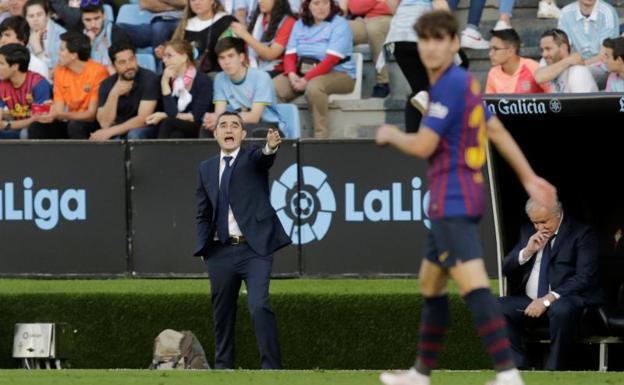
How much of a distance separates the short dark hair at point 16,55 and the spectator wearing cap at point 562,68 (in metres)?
4.76

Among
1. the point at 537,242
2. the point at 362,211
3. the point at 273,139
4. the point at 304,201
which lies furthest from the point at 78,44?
the point at 537,242

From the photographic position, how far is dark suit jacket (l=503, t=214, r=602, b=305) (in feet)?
38.3

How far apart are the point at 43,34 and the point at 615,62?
244 inches

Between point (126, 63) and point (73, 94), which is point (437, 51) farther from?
point (73, 94)

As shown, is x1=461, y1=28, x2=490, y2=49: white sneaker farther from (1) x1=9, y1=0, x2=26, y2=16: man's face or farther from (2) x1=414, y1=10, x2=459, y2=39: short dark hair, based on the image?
(2) x1=414, y1=10, x2=459, y2=39: short dark hair

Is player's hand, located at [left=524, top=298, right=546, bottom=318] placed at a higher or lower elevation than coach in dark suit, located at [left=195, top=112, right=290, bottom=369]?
lower

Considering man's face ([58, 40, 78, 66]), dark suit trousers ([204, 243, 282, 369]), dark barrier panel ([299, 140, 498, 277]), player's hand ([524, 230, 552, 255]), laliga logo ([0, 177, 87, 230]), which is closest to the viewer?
dark suit trousers ([204, 243, 282, 369])

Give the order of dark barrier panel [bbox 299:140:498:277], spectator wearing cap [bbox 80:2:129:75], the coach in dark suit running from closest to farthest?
the coach in dark suit < dark barrier panel [bbox 299:140:498:277] < spectator wearing cap [bbox 80:2:129:75]

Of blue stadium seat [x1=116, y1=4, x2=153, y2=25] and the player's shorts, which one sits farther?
blue stadium seat [x1=116, y1=4, x2=153, y2=25]

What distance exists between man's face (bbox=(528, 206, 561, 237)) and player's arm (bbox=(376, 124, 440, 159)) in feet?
14.9

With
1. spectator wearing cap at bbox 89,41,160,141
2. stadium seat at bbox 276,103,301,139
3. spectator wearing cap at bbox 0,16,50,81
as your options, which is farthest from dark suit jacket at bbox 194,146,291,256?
spectator wearing cap at bbox 0,16,50,81

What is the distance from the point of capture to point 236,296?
459 inches

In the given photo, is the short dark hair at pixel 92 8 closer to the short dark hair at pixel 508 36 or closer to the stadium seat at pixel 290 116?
the stadium seat at pixel 290 116

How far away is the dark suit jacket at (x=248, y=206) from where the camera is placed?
1148 cm
